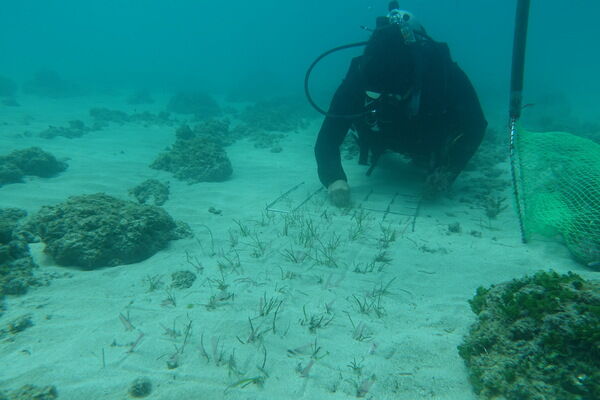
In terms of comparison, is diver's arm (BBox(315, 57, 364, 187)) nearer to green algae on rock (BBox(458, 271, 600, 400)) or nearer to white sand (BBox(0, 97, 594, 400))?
white sand (BBox(0, 97, 594, 400))

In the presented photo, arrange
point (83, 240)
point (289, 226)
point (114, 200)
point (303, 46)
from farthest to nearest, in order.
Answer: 1. point (303, 46)
2. point (289, 226)
3. point (114, 200)
4. point (83, 240)

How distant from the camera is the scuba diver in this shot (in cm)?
556

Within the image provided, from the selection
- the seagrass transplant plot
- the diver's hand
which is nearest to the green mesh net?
the seagrass transplant plot

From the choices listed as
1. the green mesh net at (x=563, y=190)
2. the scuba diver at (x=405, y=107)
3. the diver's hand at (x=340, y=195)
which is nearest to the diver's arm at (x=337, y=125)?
the scuba diver at (x=405, y=107)

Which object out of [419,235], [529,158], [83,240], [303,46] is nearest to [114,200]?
[83,240]

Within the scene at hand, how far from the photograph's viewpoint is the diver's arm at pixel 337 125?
6324mm

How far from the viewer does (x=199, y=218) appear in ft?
19.8

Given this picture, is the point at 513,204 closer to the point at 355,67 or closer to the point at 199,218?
the point at 355,67

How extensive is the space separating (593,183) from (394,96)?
3.08 meters

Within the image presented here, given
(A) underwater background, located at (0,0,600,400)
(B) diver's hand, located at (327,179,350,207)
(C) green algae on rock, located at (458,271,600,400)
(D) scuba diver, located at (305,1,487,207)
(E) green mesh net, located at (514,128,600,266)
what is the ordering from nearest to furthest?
(C) green algae on rock, located at (458,271,600,400)
(A) underwater background, located at (0,0,600,400)
(E) green mesh net, located at (514,128,600,266)
(D) scuba diver, located at (305,1,487,207)
(B) diver's hand, located at (327,179,350,207)

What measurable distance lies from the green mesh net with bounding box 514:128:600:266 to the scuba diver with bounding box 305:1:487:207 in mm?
1202

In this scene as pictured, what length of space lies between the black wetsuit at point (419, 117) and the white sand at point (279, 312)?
3.40 ft

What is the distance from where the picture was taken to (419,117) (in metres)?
5.91

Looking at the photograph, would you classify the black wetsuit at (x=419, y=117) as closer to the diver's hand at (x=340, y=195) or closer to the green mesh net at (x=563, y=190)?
the diver's hand at (x=340, y=195)
